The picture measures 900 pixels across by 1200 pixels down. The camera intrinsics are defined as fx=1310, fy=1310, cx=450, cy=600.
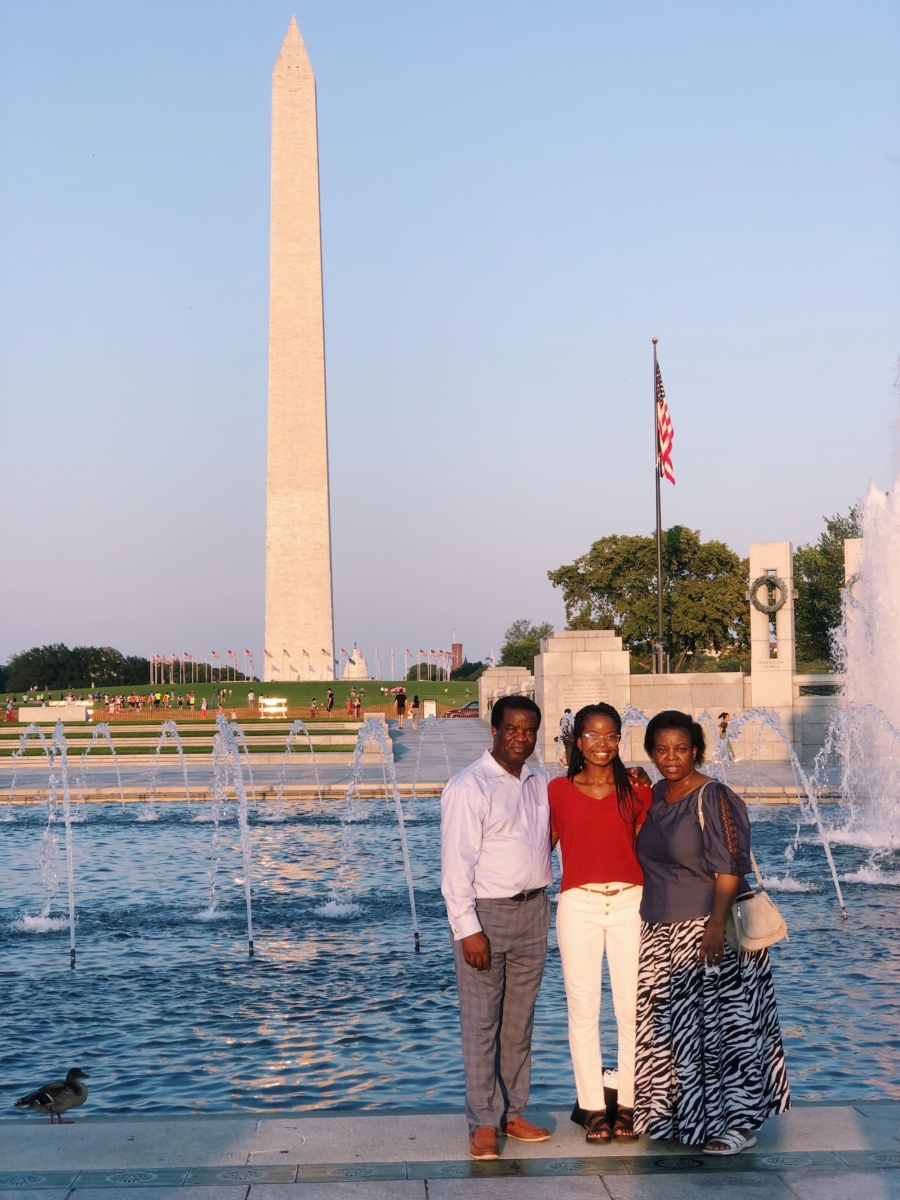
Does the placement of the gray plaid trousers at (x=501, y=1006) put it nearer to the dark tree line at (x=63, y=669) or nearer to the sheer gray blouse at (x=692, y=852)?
the sheer gray blouse at (x=692, y=852)

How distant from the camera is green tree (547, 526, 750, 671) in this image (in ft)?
185

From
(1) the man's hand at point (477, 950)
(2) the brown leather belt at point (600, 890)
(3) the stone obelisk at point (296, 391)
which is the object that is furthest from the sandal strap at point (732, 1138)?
(3) the stone obelisk at point (296, 391)

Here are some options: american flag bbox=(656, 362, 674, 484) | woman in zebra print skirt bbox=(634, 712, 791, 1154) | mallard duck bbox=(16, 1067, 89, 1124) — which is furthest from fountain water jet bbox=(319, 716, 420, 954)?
american flag bbox=(656, 362, 674, 484)

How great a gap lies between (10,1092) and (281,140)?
49.1 m

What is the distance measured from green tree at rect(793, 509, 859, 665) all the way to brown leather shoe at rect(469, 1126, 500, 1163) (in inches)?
2141

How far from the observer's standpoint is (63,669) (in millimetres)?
86500

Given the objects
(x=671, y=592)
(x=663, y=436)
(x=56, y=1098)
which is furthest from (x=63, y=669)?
(x=56, y=1098)

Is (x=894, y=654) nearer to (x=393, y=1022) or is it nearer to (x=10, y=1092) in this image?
(x=393, y=1022)

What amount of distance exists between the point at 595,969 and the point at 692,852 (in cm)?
58

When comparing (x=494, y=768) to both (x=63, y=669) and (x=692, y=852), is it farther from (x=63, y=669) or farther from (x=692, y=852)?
(x=63, y=669)

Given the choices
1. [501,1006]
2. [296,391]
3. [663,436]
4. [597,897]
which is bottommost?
[501,1006]

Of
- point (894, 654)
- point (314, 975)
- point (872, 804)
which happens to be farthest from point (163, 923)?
point (894, 654)

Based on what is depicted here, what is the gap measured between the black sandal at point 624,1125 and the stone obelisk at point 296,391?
48.3m

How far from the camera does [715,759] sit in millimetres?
22203
